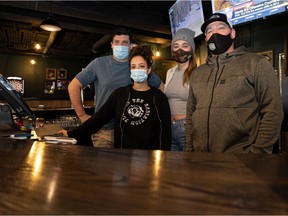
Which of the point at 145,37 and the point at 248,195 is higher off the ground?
the point at 145,37

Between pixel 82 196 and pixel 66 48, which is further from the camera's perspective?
pixel 66 48

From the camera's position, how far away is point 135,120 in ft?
5.63

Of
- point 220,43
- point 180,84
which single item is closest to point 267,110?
point 220,43

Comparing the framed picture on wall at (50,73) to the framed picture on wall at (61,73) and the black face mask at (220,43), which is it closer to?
the framed picture on wall at (61,73)

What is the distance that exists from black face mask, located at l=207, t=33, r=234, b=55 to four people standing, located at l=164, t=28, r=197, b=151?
1.06 ft

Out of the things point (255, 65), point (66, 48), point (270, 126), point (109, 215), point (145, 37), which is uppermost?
point (66, 48)

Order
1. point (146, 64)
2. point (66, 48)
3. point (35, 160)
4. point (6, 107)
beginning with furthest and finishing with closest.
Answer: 1. point (66, 48)
2. point (146, 64)
3. point (6, 107)
4. point (35, 160)

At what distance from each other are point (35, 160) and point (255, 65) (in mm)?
1222

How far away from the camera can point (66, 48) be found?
10828mm

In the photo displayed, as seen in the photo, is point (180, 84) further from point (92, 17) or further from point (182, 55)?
point (92, 17)

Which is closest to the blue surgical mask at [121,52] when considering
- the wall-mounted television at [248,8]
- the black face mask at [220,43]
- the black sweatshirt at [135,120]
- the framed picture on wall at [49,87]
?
the black sweatshirt at [135,120]

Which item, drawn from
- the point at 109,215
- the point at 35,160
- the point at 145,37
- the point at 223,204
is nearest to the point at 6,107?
the point at 35,160

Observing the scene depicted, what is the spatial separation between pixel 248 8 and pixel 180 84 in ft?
7.00

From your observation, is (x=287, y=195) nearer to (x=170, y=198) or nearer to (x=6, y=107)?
(x=170, y=198)
